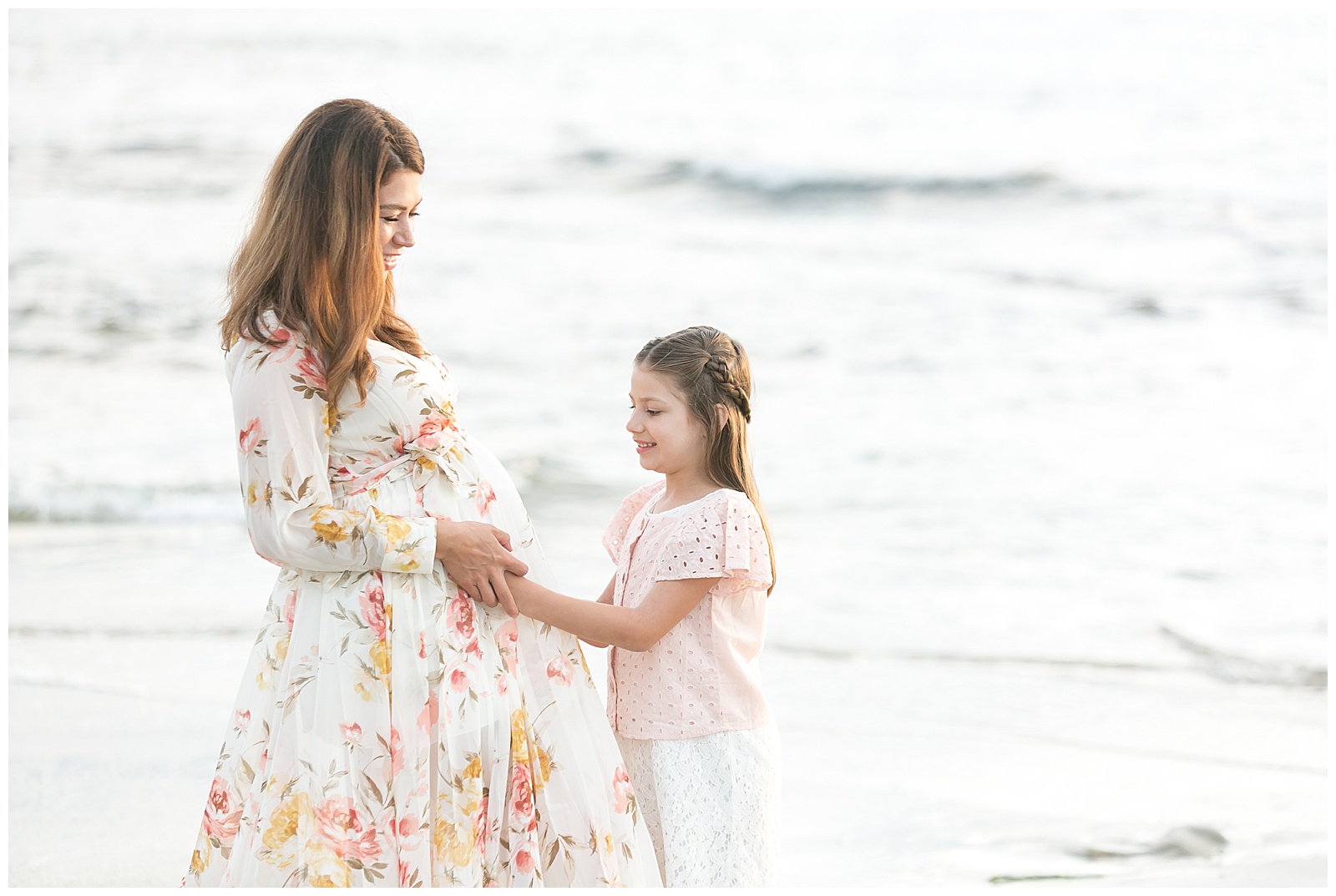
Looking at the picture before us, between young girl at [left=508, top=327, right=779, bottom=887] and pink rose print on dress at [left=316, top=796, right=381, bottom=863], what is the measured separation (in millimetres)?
394

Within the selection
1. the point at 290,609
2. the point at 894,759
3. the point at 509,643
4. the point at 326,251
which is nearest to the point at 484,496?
the point at 509,643

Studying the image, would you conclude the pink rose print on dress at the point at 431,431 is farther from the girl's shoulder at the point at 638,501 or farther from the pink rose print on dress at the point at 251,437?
the girl's shoulder at the point at 638,501

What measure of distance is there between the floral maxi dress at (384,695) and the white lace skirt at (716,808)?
98 mm

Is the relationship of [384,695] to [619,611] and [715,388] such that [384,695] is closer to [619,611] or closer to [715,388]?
[619,611]

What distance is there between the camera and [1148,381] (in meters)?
10.1

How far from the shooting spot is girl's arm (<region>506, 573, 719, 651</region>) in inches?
80.0

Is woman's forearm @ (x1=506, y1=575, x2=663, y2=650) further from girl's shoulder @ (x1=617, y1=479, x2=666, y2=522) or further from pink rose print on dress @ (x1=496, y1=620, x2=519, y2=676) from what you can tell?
girl's shoulder @ (x1=617, y1=479, x2=666, y2=522)

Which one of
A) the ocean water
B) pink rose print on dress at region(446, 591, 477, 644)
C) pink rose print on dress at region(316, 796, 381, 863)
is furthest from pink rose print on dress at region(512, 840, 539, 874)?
the ocean water

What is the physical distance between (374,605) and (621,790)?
52cm

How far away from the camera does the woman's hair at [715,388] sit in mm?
2188

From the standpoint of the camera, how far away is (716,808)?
2145 millimetres

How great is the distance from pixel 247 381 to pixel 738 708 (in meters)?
1.00

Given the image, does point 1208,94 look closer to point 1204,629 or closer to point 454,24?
point 454,24

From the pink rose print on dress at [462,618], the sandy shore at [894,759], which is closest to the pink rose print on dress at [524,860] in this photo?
A: the pink rose print on dress at [462,618]
